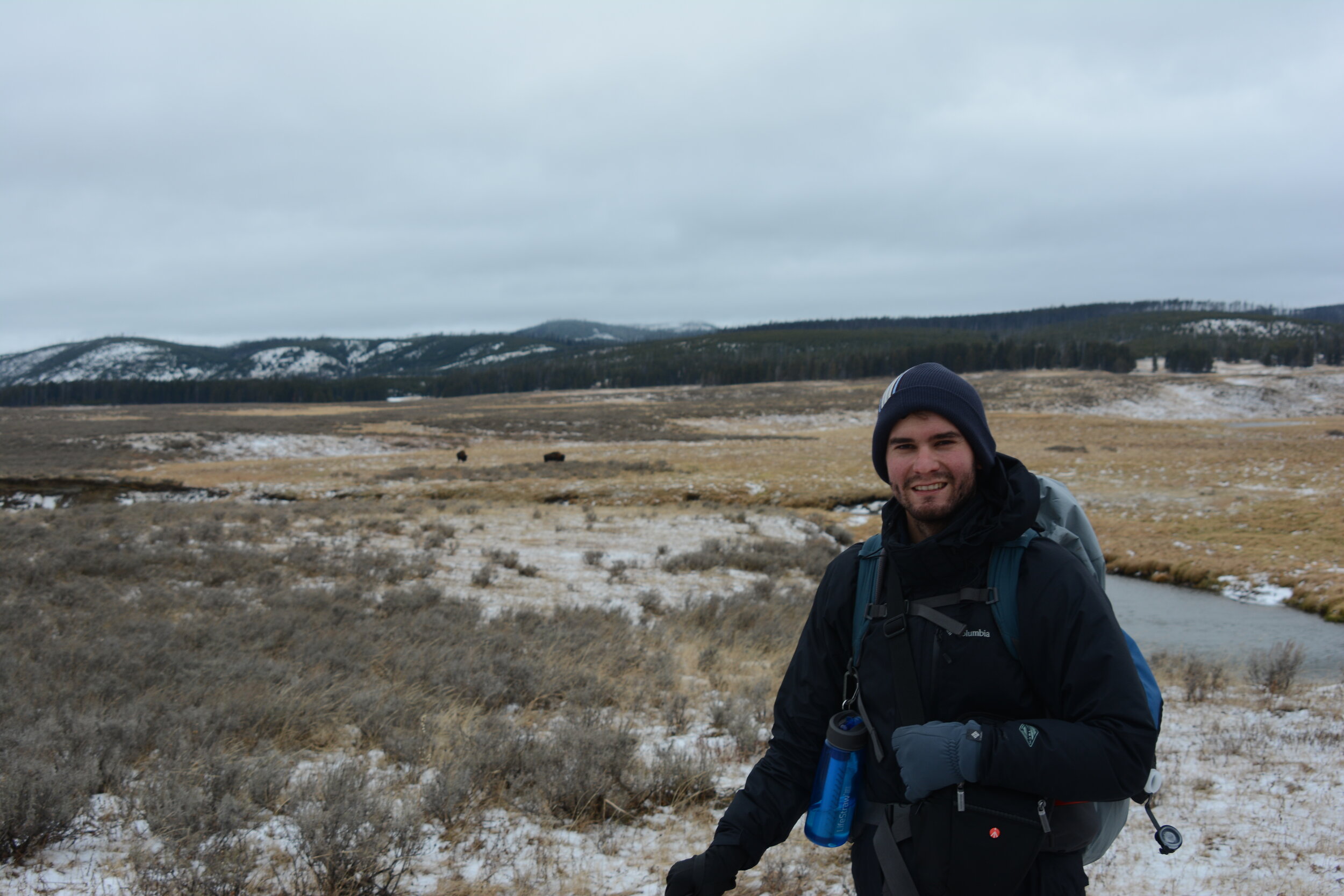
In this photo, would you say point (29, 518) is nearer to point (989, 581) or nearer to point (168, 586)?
point (168, 586)

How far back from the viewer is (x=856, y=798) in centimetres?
227

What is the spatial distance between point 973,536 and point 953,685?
0.42m

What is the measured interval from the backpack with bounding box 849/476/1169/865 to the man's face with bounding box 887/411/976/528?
19 centimetres

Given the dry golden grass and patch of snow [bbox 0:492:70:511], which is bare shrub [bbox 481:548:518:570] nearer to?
the dry golden grass

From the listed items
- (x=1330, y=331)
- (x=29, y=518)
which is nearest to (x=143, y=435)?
(x=29, y=518)

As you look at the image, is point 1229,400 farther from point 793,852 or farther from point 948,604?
point 948,604

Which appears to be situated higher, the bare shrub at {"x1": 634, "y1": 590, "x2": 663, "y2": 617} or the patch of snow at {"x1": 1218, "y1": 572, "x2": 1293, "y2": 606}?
the bare shrub at {"x1": 634, "y1": 590, "x2": 663, "y2": 617}

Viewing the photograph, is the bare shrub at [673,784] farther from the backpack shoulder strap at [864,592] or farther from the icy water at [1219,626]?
the icy water at [1219,626]

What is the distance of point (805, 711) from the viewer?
7.79ft

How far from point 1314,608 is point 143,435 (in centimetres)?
5267

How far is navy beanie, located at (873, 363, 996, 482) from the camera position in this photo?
7.29 ft

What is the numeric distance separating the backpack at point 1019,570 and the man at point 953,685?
0.03m

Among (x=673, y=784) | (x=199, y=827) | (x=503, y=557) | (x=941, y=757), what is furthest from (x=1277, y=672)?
(x=503, y=557)

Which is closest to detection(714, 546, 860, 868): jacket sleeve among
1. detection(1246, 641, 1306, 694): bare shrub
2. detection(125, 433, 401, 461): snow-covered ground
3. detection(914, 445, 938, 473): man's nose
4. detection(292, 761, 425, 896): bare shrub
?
detection(914, 445, 938, 473): man's nose
